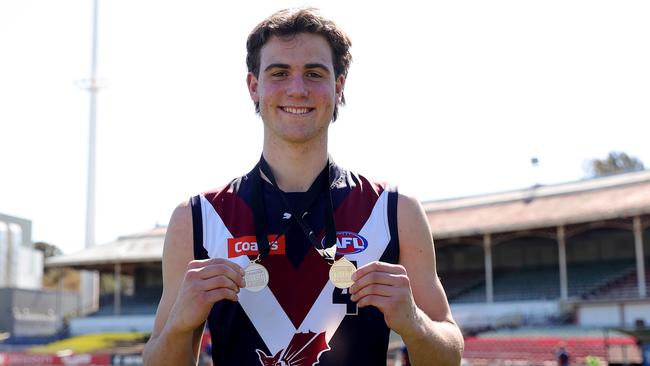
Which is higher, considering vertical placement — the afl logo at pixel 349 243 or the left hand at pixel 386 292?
the afl logo at pixel 349 243

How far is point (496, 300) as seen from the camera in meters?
36.1

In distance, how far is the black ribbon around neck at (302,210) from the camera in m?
2.53

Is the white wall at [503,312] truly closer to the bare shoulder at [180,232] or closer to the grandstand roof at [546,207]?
the grandstand roof at [546,207]

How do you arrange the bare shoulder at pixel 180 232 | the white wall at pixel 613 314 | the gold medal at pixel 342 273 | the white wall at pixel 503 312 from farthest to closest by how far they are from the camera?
the white wall at pixel 503 312
the white wall at pixel 613 314
the bare shoulder at pixel 180 232
the gold medal at pixel 342 273

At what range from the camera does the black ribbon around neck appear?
2.53 meters

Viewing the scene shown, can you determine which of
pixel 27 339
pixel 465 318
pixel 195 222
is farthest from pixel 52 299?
pixel 195 222

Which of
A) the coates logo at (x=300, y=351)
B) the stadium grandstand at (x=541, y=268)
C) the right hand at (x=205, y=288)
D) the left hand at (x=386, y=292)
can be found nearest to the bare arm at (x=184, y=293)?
the right hand at (x=205, y=288)

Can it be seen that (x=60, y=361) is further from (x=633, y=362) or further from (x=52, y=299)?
A: (x=52, y=299)

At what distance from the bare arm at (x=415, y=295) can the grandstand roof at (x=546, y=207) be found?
1210 inches

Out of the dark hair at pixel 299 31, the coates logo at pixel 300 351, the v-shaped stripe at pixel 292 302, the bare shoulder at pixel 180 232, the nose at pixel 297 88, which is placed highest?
the dark hair at pixel 299 31

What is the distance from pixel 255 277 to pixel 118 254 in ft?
156

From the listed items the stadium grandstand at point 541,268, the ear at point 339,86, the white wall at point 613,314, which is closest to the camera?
the ear at point 339,86

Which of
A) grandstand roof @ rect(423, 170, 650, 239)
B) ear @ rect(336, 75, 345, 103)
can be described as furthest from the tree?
ear @ rect(336, 75, 345, 103)

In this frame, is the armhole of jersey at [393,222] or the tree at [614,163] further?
the tree at [614,163]
